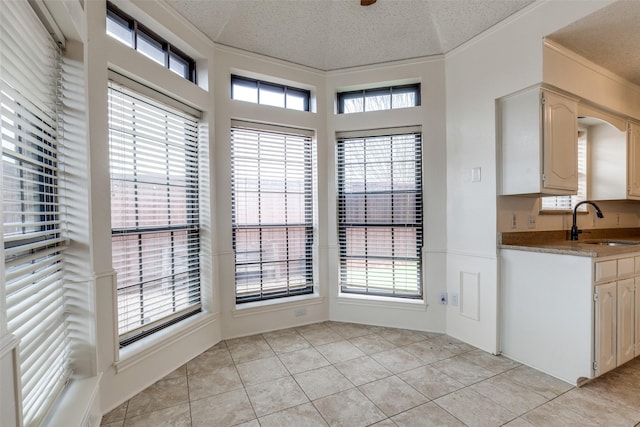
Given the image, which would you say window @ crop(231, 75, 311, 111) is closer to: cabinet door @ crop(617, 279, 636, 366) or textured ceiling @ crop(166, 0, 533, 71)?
textured ceiling @ crop(166, 0, 533, 71)

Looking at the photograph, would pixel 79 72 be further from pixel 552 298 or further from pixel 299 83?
pixel 552 298

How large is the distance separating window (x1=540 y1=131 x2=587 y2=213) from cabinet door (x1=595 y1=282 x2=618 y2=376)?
97 centimetres

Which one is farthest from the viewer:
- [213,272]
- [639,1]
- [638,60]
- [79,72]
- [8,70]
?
[213,272]

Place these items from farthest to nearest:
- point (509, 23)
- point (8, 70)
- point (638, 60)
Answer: point (638, 60) → point (509, 23) → point (8, 70)

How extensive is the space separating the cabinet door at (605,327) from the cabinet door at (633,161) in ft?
5.67

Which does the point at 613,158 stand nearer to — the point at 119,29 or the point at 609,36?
the point at 609,36

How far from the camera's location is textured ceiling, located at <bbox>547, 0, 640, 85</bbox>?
79.1 inches

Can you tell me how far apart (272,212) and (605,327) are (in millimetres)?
2956

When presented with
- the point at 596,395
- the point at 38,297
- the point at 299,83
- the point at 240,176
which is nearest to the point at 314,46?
the point at 299,83

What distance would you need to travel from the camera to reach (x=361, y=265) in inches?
133

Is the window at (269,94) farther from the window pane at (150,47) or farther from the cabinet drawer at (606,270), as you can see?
the cabinet drawer at (606,270)

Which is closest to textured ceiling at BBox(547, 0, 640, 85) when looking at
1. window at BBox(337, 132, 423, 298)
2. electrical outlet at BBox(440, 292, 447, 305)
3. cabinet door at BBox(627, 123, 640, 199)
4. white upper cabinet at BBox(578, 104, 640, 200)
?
white upper cabinet at BBox(578, 104, 640, 200)

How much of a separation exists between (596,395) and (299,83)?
3.65 m

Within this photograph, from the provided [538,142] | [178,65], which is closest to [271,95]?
[178,65]
